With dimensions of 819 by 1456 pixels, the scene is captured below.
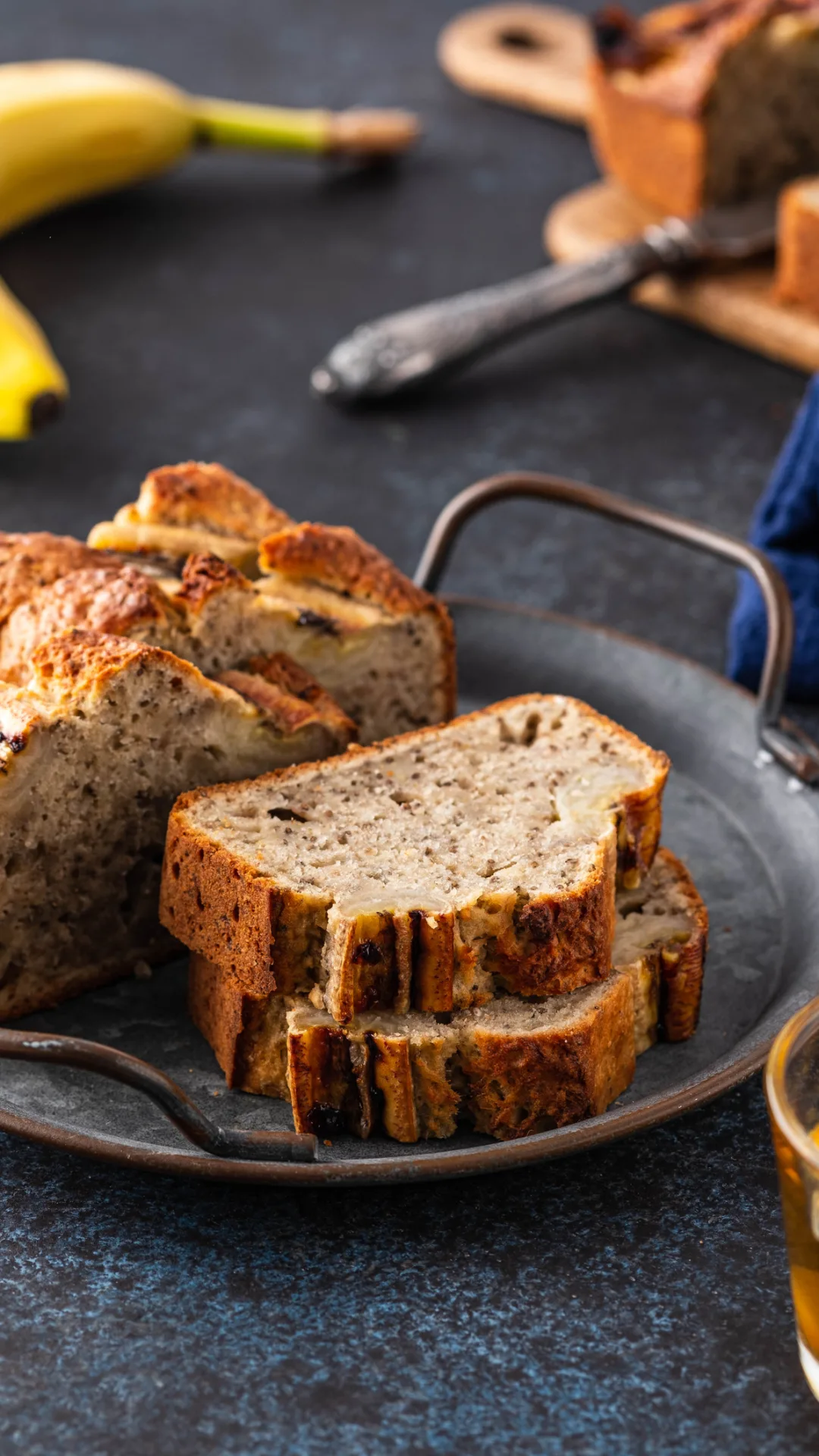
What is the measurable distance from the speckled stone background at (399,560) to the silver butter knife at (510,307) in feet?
0.47

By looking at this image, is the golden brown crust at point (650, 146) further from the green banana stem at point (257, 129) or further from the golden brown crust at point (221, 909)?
the golden brown crust at point (221, 909)

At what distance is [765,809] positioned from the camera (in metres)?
3.26

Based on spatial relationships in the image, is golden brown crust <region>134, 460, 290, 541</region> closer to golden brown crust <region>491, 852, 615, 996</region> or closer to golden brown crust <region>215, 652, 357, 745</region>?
golden brown crust <region>215, 652, 357, 745</region>

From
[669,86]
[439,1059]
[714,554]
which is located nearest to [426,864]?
[439,1059]

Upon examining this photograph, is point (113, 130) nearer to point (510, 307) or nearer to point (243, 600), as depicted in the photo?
point (510, 307)

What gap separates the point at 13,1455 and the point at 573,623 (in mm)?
2082

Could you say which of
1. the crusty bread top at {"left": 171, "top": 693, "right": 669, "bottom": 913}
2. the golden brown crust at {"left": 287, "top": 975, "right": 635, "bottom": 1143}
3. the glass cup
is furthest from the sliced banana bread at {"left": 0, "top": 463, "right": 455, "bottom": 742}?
the glass cup

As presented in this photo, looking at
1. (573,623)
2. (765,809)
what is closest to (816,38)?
(573,623)

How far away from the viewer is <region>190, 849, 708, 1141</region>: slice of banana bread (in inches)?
97.7

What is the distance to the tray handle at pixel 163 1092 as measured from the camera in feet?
7.14

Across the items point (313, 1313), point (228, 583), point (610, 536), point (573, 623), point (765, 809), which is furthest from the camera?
point (610, 536)

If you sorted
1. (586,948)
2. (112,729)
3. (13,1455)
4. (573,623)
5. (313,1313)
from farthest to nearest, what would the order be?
1. (573,623)
2. (112,729)
3. (586,948)
4. (313,1313)
5. (13,1455)

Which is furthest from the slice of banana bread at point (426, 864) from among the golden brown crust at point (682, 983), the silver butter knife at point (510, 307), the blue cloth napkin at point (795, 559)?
the silver butter knife at point (510, 307)

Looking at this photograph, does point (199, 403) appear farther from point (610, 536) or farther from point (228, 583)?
point (228, 583)
